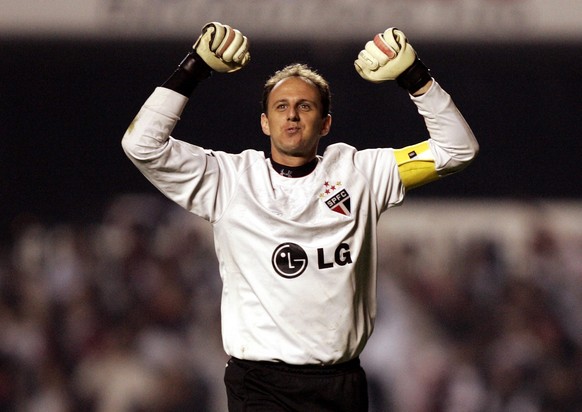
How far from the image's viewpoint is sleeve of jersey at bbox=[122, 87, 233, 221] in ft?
8.71

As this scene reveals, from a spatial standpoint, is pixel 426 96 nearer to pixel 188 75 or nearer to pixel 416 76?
pixel 416 76

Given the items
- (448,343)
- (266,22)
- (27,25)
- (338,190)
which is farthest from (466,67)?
(338,190)

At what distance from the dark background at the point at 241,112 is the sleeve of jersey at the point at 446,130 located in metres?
2.66

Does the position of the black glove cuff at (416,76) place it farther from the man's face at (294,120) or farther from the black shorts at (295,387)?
the black shorts at (295,387)

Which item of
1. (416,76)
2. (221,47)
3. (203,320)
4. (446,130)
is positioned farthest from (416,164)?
(203,320)

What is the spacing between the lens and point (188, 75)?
8.96 ft

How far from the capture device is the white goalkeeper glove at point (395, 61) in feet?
8.90

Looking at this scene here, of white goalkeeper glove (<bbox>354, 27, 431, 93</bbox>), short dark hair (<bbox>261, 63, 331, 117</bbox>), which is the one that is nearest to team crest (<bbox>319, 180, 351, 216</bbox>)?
short dark hair (<bbox>261, 63, 331, 117</bbox>)

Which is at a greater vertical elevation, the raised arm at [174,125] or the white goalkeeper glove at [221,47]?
the white goalkeeper glove at [221,47]

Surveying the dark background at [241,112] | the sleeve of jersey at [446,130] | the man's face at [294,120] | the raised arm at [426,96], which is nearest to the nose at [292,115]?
the man's face at [294,120]

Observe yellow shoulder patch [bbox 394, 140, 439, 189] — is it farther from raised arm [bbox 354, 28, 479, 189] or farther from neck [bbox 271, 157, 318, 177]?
neck [bbox 271, 157, 318, 177]

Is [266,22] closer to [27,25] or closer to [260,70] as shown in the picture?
[260,70]

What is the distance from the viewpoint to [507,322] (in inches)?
211

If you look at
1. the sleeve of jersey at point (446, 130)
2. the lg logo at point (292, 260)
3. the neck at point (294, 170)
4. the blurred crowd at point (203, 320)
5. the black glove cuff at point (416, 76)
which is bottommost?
the blurred crowd at point (203, 320)
